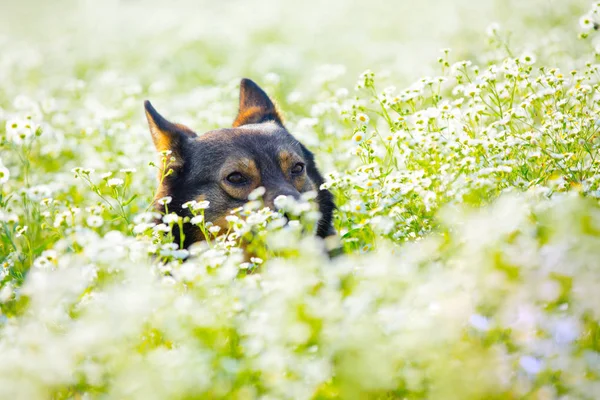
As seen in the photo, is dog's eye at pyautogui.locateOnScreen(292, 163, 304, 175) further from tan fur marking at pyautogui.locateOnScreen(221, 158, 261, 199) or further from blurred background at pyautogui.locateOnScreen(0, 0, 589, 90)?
blurred background at pyautogui.locateOnScreen(0, 0, 589, 90)

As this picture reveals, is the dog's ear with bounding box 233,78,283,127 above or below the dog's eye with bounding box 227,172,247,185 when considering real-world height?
above

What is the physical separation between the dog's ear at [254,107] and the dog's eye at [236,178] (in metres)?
1.12

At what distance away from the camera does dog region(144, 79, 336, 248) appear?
549 centimetres

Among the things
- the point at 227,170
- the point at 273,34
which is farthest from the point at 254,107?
the point at 273,34

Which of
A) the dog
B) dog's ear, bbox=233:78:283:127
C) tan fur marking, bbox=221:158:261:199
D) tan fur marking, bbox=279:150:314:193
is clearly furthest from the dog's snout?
dog's ear, bbox=233:78:283:127

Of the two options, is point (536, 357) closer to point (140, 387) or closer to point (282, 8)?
point (140, 387)

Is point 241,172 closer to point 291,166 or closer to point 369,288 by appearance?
point 291,166

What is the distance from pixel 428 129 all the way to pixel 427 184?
101cm

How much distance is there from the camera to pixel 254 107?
6688 millimetres

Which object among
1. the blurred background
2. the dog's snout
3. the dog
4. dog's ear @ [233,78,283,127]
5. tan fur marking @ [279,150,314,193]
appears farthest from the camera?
the blurred background

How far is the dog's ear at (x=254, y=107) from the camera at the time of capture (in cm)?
659

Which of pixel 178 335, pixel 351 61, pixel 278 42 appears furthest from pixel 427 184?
pixel 278 42

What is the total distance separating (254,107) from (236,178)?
136cm

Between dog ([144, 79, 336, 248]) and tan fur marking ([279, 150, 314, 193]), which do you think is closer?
dog ([144, 79, 336, 248])
